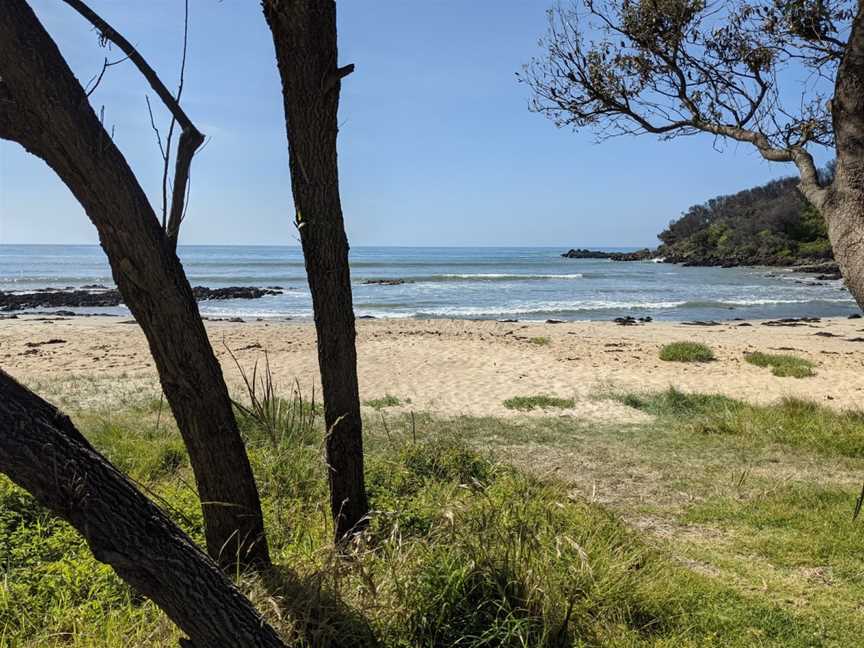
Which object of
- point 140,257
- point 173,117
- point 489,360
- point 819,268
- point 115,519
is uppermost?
point 173,117

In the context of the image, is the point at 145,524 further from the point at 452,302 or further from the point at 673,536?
the point at 452,302

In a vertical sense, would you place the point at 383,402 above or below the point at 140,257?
below

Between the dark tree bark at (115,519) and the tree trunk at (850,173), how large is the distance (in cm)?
247

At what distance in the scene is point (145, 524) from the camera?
187 centimetres

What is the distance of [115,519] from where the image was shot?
181 cm

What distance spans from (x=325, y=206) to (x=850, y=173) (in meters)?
2.18

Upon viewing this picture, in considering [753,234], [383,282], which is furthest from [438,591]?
[753,234]

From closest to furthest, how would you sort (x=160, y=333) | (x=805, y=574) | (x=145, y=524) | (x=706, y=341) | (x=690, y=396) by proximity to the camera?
(x=145, y=524) → (x=160, y=333) → (x=805, y=574) → (x=690, y=396) → (x=706, y=341)

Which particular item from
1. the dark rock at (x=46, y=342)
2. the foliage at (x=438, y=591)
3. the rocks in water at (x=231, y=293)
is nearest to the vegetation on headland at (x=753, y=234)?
the rocks in water at (x=231, y=293)

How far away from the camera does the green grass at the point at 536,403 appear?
381 inches

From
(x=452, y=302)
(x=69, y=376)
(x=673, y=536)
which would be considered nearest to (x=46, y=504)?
(x=673, y=536)

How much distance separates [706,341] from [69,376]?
15.5 m

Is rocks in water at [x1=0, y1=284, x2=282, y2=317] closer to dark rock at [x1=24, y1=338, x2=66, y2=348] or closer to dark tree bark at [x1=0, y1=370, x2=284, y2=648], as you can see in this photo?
dark rock at [x1=24, y1=338, x2=66, y2=348]

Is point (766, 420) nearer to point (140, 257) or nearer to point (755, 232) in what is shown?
point (140, 257)
